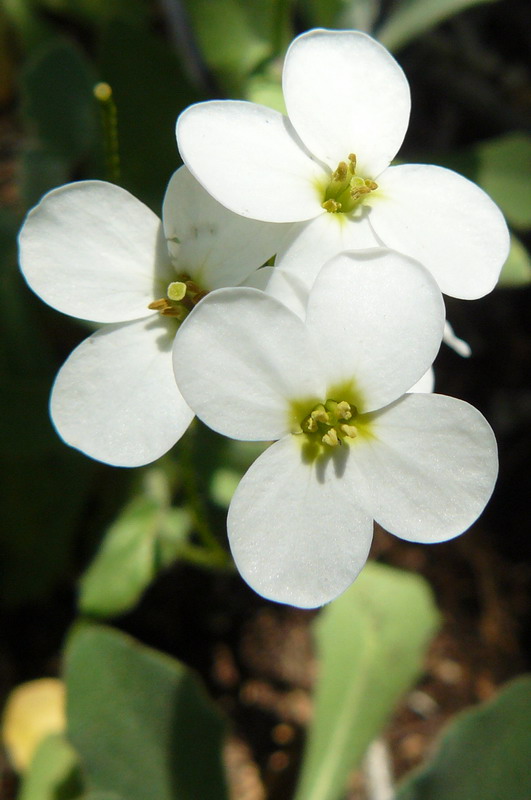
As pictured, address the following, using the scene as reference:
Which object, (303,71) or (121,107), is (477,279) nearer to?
(303,71)

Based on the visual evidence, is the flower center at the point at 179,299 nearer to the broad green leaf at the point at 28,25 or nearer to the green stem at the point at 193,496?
the green stem at the point at 193,496

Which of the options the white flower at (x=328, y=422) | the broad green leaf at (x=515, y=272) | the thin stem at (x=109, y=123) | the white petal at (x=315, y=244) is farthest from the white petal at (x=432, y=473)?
the broad green leaf at (x=515, y=272)

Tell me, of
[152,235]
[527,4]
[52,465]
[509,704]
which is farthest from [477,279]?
[527,4]

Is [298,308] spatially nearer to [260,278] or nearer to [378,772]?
[260,278]

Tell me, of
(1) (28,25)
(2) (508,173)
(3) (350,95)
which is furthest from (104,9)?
(3) (350,95)

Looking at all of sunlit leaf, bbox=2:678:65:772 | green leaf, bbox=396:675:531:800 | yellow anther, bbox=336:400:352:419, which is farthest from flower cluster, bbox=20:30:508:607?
sunlit leaf, bbox=2:678:65:772

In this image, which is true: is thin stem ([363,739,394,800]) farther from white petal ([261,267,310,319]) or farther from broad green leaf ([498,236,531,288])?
white petal ([261,267,310,319])
